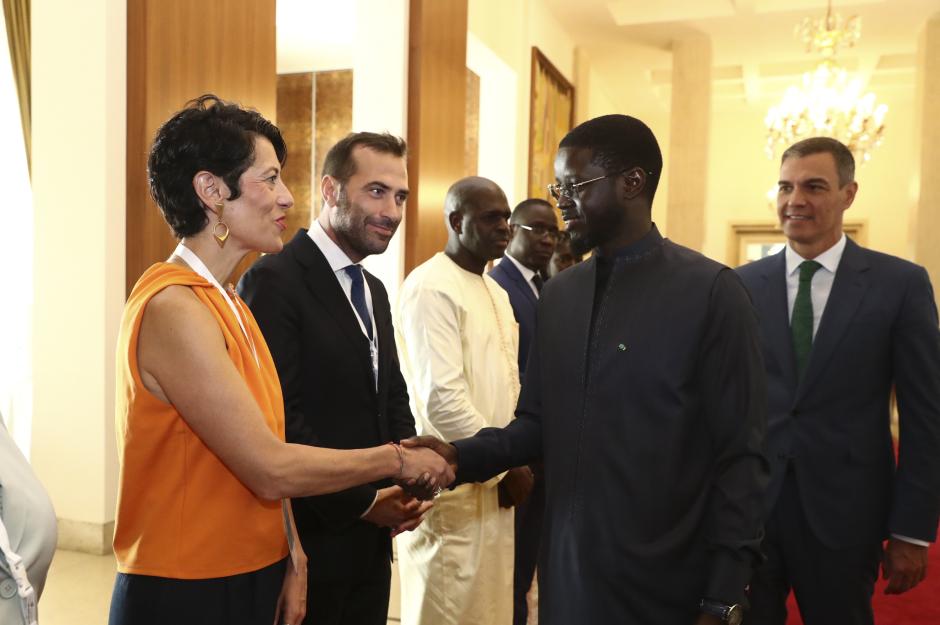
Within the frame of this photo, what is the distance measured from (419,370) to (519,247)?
161cm

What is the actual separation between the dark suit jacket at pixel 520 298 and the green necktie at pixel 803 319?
1.44 meters

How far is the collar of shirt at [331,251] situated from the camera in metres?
2.45

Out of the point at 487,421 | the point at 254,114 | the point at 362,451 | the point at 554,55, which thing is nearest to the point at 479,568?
the point at 487,421

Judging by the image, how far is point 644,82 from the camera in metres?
13.7

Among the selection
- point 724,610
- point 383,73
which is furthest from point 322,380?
point 383,73

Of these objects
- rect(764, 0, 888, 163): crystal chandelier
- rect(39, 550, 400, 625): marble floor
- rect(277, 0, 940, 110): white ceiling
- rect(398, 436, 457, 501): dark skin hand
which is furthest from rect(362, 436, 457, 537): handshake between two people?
rect(764, 0, 888, 163): crystal chandelier

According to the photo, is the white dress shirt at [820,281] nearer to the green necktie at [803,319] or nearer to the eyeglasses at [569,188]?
the green necktie at [803,319]

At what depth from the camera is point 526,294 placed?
13.3 ft

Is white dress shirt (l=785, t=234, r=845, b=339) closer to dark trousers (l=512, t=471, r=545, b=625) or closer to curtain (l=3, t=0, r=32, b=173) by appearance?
dark trousers (l=512, t=471, r=545, b=625)

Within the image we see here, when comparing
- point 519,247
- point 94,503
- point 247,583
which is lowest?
point 94,503

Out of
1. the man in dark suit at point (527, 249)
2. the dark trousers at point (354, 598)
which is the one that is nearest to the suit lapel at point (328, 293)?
the dark trousers at point (354, 598)

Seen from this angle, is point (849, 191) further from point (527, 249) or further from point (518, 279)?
point (527, 249)

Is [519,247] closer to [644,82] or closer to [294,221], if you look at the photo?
[294,221]

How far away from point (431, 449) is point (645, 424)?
0.67 m
